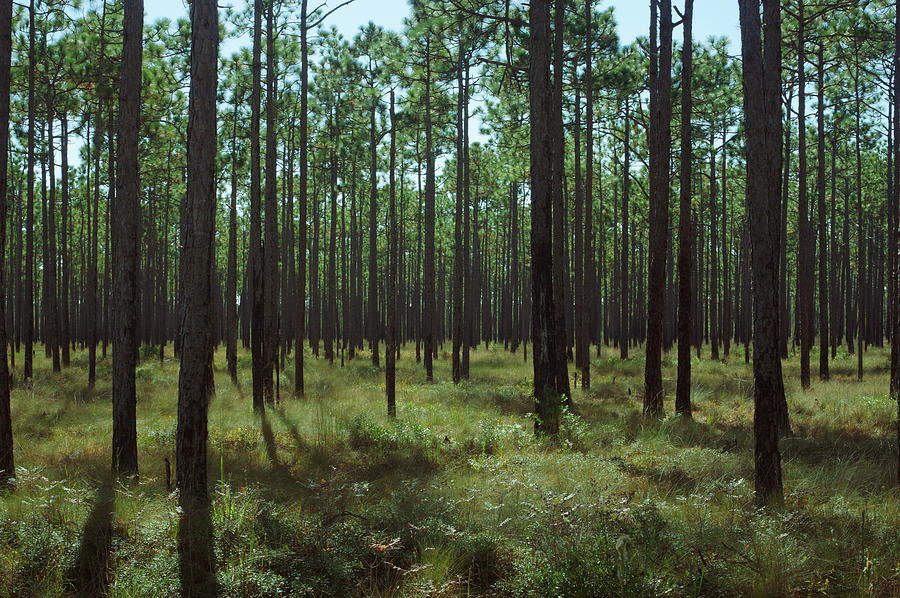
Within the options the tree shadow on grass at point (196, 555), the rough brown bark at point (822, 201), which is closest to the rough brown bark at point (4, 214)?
the tree shadow on grass at point (196, 555)

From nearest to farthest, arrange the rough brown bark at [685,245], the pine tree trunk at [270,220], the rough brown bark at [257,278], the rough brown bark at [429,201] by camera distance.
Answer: the rough brown bark at [685,245] < the rough brown bark at [257,278] < the pine tree trunk at [270,220] < the rough brown bark at [429,201]

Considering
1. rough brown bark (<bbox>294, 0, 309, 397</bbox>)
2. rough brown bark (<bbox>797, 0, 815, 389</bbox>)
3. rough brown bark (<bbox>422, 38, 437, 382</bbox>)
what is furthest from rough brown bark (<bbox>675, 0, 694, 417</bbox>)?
rough brown bark (<bbox>294, 0, 309, 397</bbox>)

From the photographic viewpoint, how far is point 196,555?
439cm

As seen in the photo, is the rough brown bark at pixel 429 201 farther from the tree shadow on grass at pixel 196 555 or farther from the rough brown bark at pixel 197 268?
the tree shadow on grass at pixel 196 555

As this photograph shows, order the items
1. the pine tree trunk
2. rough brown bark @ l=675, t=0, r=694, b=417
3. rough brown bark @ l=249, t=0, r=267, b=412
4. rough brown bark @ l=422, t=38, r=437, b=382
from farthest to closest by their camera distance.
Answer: rough brown bark @ l=422, t=38, r=437, b=382
the pine tree trunk
rough brown bark @ l=249, t=0, r=267, b=412
rough brown bark @ l=675, t=0, r=694, b=417

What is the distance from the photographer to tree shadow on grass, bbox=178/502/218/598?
392 cm

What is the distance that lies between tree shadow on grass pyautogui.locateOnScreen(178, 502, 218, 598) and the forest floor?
5 cm

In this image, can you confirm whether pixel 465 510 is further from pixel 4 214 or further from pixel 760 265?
pixel 4 214

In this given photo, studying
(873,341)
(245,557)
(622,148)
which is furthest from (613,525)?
(873,341)

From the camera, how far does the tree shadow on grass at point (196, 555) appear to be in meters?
3.92

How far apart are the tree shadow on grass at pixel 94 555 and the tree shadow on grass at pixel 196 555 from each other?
0.48m

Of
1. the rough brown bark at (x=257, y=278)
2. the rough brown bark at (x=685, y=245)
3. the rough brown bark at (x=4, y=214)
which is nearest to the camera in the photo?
the rough brown bark at (x=4, y=214)

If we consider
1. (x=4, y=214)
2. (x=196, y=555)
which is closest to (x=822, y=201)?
(x=196, y=555)

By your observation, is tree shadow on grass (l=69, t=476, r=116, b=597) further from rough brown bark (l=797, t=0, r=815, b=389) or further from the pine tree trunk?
rough brown bark (l=797, t=0, r=815, b=389)
